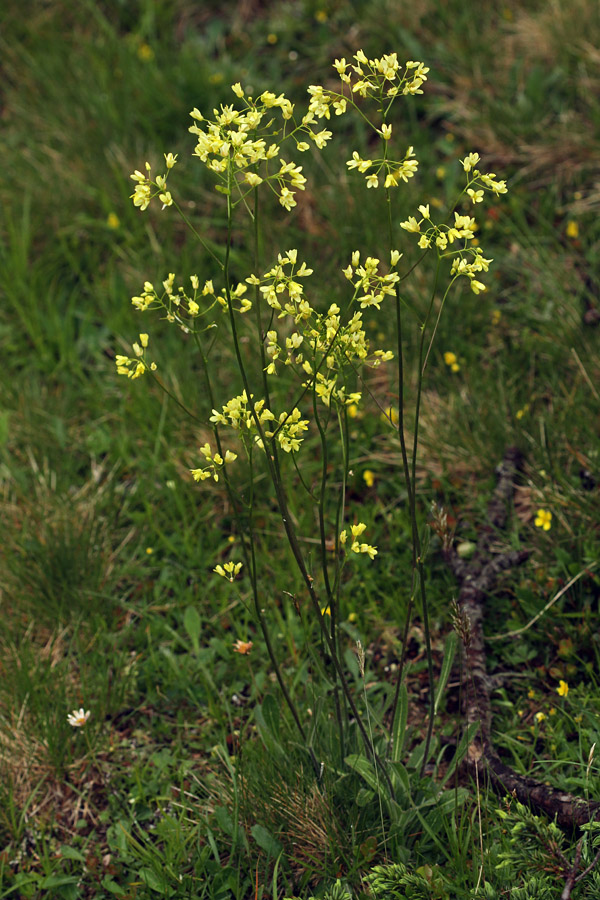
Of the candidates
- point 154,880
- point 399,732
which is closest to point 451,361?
point 399,732

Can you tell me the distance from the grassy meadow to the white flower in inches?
1.1

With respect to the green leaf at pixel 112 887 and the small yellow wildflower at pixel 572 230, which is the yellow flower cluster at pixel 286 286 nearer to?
the green leaf at pixel 112 887

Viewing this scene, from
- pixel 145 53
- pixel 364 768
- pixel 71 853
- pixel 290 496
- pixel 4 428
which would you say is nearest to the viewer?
pixel 364 768

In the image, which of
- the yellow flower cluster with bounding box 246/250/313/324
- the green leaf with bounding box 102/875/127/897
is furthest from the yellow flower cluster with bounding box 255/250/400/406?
the green leaf with bounding box 102/875/127/897

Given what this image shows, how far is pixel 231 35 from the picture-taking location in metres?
4.54

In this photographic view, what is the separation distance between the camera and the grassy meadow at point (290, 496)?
198 cm

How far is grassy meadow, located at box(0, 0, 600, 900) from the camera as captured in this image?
198cm

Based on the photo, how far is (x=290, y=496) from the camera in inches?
110

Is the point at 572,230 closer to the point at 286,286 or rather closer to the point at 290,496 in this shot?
the point at 290,496

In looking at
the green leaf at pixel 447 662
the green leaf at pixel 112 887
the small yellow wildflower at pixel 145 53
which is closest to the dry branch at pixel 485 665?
the green leaf at pixel 447 662

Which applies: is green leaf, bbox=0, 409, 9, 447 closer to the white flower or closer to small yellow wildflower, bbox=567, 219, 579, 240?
the white flower

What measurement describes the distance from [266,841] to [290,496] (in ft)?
3.66

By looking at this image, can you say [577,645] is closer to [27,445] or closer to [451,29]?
[27,445]

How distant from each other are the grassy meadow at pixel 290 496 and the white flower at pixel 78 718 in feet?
0.10
